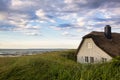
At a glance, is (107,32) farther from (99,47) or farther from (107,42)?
(99,47)

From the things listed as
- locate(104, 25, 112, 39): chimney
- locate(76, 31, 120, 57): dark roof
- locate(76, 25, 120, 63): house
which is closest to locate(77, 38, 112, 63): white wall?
locate(76, 25, 120, 63): house

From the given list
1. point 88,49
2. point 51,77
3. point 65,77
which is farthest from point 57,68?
point 88,49

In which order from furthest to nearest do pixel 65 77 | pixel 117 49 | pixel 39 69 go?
pixel 117 49, pixel 39 69, pixel 65 77

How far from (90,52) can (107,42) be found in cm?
333

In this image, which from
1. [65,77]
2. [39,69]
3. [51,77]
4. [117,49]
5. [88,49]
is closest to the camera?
[65,77]

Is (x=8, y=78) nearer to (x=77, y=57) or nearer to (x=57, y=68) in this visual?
(x=57, y=68)

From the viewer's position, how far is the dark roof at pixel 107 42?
120 ft

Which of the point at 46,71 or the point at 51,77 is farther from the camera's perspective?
the point at 46,71

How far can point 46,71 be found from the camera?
43.9 ft

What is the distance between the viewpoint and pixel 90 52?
40.1m

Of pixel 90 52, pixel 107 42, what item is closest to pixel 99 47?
pixel 107 42

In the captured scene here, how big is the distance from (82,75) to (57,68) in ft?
7.80

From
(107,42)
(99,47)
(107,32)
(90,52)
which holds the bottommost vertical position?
(90,52)

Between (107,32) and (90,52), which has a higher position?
(107,32)
